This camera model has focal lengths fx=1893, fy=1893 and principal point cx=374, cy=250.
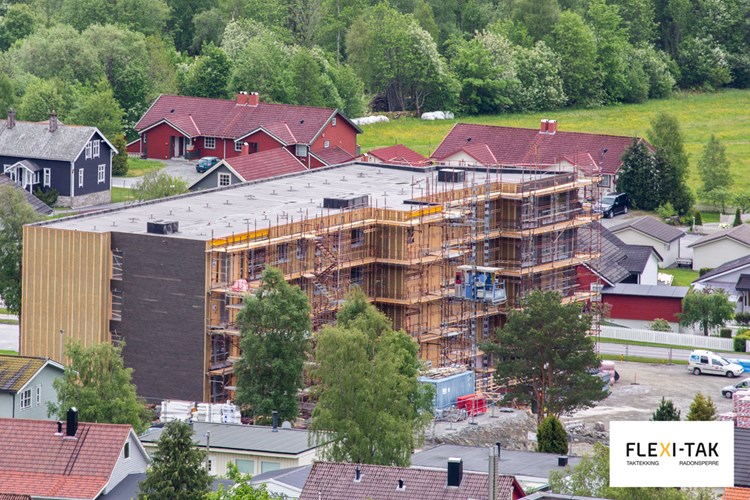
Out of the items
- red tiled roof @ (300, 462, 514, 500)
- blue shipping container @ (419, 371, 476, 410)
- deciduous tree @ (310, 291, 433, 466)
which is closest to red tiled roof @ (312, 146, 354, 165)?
blue shipping container @ (419, 371, 476, 410)

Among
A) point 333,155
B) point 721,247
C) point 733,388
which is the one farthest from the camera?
point 333,155

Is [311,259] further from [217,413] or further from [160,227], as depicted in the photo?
[217,413]

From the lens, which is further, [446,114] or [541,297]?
[446,114]

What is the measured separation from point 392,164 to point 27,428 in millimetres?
47455

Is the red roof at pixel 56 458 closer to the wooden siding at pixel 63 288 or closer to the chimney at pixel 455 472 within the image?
the chimney at pixel 455 472

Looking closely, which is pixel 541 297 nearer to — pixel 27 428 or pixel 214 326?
pixel 214 326

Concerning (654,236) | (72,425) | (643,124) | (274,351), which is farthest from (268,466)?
(643,124)

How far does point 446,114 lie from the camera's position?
172375 mm

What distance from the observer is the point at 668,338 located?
334 ft

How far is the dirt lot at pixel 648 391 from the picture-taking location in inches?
3391

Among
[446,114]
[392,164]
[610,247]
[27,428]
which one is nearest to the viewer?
[27,428]

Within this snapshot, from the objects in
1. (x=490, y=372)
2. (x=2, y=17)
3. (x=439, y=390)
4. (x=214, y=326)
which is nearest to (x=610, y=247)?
(x=490, y=372)

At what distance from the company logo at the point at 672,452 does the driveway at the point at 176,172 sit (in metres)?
94.0

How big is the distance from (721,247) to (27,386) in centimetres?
5609
